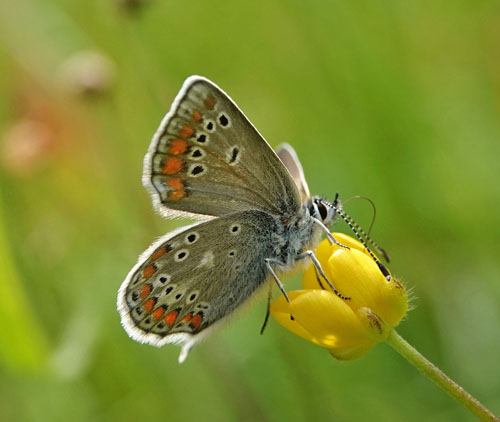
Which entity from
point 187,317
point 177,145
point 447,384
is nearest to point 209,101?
point 177,145

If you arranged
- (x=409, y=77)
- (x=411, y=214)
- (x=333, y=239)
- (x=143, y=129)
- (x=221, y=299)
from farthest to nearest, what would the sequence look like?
(x=143, y=129)
(x=409, y=77)
(x=411, y=214)
(x=221, y=299)
(x=333, y=239)

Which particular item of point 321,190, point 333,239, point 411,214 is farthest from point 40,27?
point 333,239

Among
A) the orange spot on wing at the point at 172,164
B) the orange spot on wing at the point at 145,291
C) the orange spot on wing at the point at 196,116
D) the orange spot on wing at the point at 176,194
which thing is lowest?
the orange spot on wing at the point at 145,291

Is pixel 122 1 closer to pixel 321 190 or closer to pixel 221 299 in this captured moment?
pixel 321 190

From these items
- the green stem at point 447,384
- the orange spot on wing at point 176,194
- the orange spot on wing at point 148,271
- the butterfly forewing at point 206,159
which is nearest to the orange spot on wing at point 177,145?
the butterfly forewing at point 206,159

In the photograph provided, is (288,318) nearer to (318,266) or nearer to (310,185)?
(318,266)

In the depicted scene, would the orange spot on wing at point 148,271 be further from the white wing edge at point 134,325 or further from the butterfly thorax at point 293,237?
the butterfly thorax at point 293,237

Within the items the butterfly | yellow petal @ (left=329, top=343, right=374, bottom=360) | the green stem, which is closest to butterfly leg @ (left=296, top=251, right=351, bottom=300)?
the butterfly

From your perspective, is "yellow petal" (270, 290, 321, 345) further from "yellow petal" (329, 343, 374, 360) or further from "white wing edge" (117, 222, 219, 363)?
"white wing edge" (117, 222, 219, 363)
